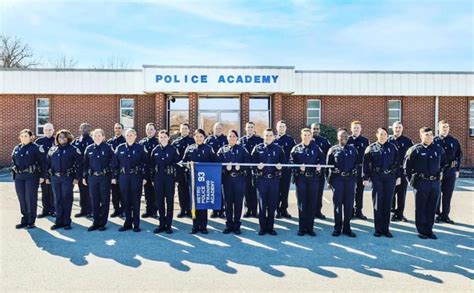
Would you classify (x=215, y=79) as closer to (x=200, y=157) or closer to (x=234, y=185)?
(x=200, y=157)

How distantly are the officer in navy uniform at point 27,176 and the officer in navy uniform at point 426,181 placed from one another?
713 centimetres

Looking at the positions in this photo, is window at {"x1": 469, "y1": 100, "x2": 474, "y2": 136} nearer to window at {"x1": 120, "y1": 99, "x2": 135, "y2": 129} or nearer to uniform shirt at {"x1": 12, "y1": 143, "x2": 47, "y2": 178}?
window at {"x1": 120, "y1": 99, "x2": 135, "y2": 129}

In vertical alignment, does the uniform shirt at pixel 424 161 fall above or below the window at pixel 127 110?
below

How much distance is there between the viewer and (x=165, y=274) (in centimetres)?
499

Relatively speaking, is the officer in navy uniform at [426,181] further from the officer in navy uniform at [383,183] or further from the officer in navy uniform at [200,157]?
the officer in navy uniform at [200,157]

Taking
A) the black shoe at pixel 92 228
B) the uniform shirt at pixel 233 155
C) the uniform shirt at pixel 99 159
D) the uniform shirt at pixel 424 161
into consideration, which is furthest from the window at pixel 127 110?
the uniform shirt at pixel 424 161

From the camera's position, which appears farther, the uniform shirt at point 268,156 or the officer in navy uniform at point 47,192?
the officer in navy uniform at point 47,192

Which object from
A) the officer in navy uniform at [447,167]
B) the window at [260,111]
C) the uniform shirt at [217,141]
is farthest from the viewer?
the window at [260,111]

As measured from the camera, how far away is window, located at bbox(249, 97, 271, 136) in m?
19.1

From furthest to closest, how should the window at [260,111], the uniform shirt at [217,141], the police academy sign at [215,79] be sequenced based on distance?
the window at [260,111] → the police academy sign at [215,79] → the uniform shirt at [217,141]

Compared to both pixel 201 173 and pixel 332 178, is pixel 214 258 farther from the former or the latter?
pixel 332 178

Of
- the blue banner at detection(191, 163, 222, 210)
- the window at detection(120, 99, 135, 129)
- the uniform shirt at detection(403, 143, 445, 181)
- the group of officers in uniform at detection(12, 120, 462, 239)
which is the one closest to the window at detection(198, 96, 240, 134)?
the window at detection(120, 99, 135, 129)

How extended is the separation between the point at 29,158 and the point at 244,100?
12276mm

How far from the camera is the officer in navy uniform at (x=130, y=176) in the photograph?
7.18 metres
